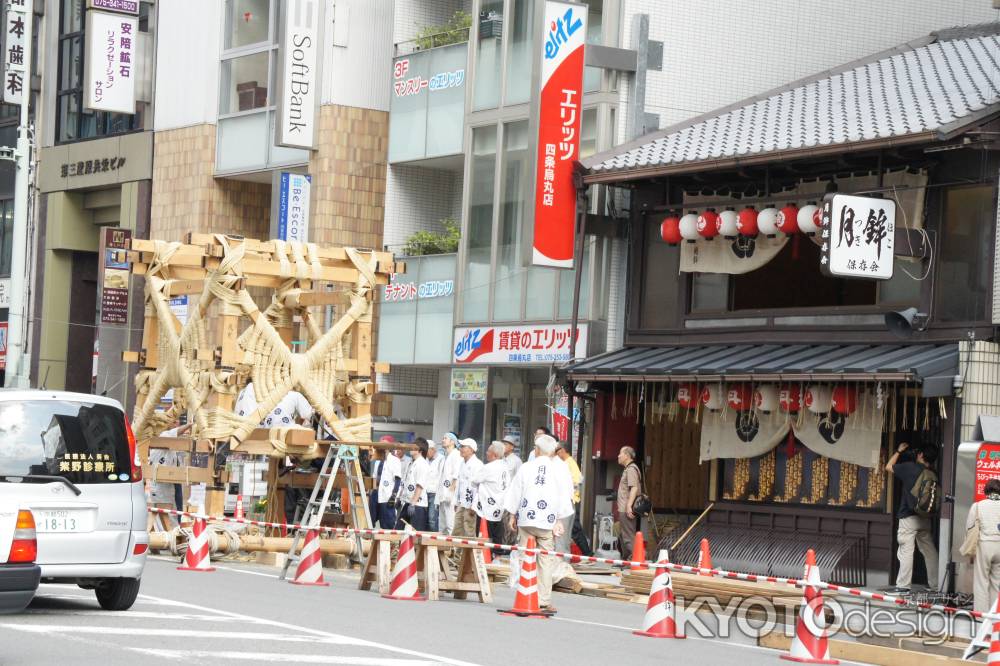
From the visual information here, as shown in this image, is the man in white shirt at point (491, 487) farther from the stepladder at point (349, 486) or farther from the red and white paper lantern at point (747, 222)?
the red and white paper lantern at point (747, 222)

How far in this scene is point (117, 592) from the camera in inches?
558

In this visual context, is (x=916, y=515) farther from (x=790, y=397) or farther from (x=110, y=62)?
(x=110, y=62)

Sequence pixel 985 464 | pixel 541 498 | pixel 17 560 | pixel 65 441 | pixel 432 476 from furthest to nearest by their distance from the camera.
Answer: pixel 432 476
pixel 985 464
pixel 541 498
pixel 65 441
pixel 17 560

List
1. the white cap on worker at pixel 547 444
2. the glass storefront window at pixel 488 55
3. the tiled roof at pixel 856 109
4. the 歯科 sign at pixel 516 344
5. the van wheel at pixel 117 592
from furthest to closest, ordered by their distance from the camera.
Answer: the glass storefront window at pixel 488 55
the 歯科 sign at pixel 516 344
the tiled roof at pixel 856 109
the white cap on worker at pixel 547 444
the van wheel at pixel 117 592

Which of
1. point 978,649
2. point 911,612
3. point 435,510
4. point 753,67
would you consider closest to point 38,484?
point 978,649

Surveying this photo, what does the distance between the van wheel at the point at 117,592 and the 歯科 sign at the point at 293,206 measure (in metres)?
20.2

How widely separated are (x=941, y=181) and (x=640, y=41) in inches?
266

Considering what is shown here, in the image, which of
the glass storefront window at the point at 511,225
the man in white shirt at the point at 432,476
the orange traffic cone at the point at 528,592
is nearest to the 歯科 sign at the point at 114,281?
the glass storefront window at the point at 511,225

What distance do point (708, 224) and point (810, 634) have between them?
11.4m

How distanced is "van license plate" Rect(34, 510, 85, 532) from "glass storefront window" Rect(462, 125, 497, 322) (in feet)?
52.8

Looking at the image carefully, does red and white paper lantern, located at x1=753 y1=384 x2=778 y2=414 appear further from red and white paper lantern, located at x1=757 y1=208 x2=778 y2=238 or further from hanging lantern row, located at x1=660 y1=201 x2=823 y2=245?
red and white paper lantern, located at x1=757 y1=208 x2=778 y2=238

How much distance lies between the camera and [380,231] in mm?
35062

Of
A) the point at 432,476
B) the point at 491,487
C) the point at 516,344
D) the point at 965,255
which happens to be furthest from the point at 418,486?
the point at 965,255

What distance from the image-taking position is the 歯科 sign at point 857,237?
2130cm
